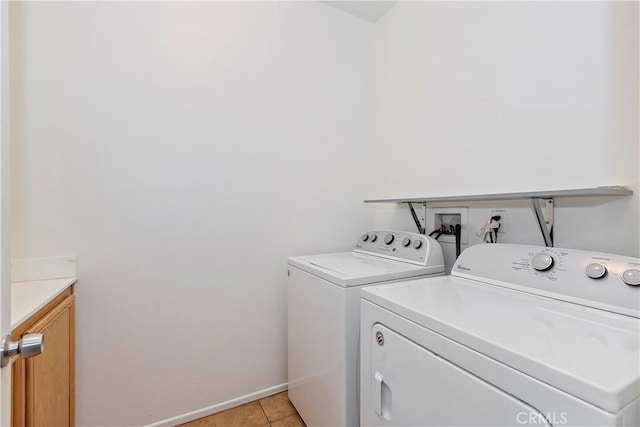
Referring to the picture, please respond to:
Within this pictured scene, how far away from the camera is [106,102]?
1.41 meters

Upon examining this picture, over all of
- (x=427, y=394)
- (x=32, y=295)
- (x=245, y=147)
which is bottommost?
(x=427, y=394)

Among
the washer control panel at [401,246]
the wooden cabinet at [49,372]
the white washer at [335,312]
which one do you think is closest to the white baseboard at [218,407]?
the white washer at [335,312]

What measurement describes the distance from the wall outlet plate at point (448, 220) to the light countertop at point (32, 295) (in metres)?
1.80

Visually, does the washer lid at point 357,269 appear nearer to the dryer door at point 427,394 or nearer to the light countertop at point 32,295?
the dryer door at point 427,394

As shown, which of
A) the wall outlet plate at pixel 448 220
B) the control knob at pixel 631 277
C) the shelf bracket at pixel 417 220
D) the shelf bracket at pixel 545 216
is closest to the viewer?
the control knob at pixel 631 277

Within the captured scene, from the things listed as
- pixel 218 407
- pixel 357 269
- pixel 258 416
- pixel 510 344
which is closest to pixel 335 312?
pixel 357 269

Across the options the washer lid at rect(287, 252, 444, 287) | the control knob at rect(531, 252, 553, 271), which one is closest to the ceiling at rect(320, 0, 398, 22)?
the washer lid at rect(287, 252, 444, 287)

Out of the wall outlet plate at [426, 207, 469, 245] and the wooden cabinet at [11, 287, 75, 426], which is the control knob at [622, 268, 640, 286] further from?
the wooden cabinet at [11, 287, 75, 426]

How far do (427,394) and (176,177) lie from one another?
4.96 feet

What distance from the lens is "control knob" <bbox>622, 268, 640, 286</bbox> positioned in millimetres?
793

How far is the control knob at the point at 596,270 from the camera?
86cm

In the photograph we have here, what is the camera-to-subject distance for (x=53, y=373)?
107cm

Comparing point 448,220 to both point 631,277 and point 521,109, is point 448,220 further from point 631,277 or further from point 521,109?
point 631,277

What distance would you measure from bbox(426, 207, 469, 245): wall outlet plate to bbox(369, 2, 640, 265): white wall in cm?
6
